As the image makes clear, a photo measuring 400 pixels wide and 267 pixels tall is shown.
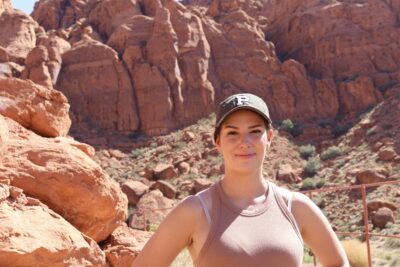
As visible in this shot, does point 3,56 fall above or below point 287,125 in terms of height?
Answer: above

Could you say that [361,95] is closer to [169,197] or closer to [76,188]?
[169,197]

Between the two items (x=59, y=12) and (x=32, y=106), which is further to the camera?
(x=59, y=12)

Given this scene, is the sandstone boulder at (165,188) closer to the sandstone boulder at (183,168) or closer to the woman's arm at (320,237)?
the sandstone boulder at (183,168)

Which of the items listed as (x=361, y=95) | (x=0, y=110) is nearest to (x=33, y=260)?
(x=0, y=110)

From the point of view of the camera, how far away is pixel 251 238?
1.88 metres

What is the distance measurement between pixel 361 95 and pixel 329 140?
17.3 ft

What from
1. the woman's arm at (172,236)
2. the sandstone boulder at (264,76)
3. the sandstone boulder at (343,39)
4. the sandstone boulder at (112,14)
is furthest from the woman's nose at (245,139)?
the sandstone boulder at (112,14)

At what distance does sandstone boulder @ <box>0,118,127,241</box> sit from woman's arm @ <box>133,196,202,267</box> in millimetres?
4191

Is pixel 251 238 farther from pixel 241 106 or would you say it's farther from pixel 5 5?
pixel 5 5

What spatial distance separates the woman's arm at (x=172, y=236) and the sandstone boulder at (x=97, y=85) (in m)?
35.5

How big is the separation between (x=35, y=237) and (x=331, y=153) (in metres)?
29.3

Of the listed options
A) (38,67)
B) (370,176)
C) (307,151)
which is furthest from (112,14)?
(370,176)

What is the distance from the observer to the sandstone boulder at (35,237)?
4.56 m

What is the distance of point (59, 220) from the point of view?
5.47m
